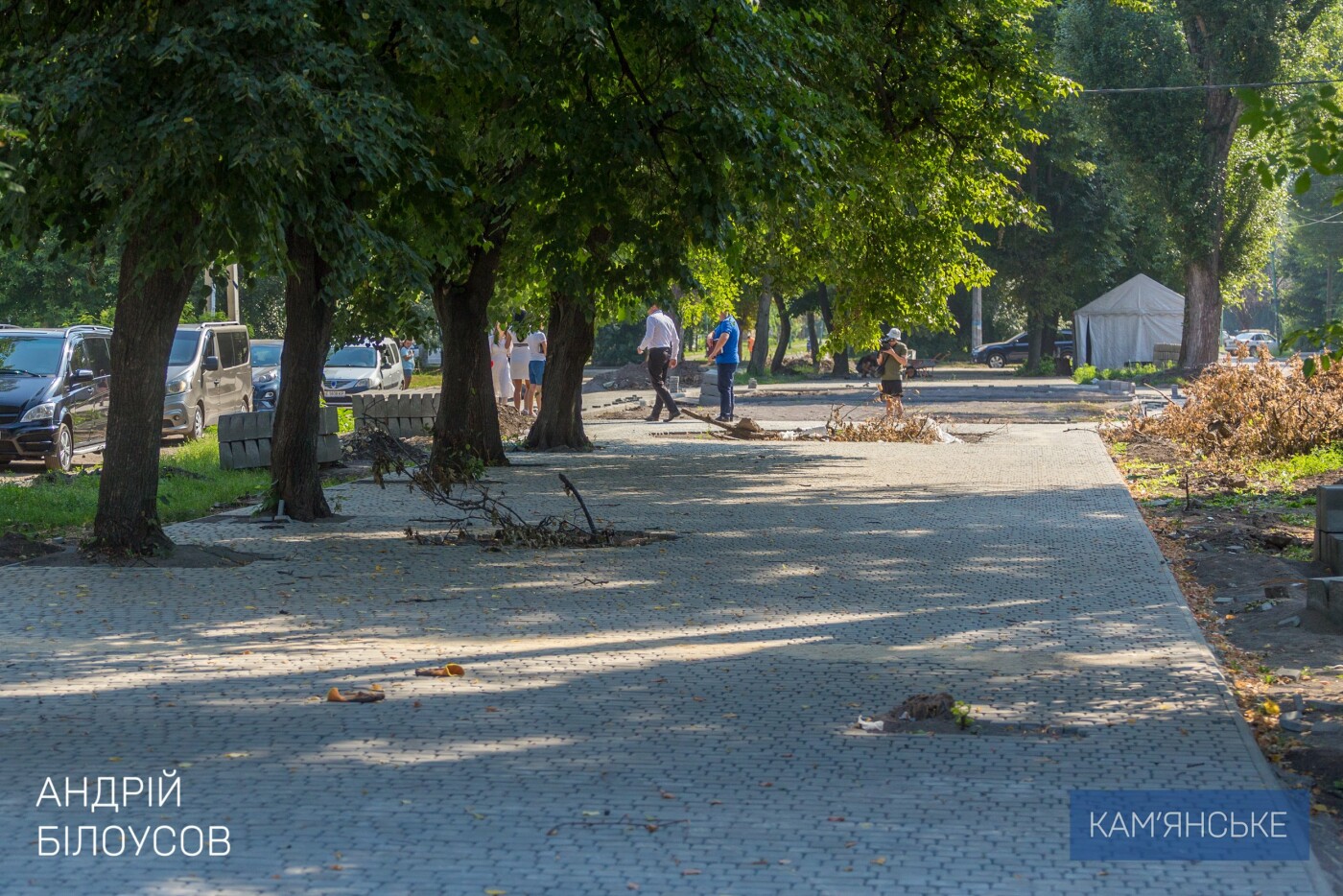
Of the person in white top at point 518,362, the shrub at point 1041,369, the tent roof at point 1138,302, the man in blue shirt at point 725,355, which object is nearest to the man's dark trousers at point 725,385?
the man in blue shirt at point 725,355

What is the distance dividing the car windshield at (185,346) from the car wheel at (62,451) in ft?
15.6

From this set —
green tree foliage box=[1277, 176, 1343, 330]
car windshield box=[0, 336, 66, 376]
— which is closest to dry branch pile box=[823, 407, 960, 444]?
car windshield box=[0, 336, 66, 376]

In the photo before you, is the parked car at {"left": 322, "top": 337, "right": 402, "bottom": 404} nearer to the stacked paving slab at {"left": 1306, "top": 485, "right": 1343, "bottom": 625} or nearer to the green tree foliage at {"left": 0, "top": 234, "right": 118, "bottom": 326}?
the green tree foliage at {"left": 0, "top": 234, "right": 118, "bottom": 326}

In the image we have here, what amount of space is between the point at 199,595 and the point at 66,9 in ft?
14.4

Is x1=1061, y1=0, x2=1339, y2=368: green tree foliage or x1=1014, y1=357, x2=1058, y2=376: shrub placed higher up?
x1=1061, y1=0, x2=1339, y2=368: green tree foliage

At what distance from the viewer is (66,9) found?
10492 mm

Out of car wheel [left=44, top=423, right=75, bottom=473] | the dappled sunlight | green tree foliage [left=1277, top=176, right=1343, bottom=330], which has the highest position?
green tree foliage [left=1277, top=176, right=1343, bottom=330]

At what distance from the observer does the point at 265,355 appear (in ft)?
101

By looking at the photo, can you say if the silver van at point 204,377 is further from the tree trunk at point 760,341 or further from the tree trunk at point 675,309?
the tree trunk at point 760,341

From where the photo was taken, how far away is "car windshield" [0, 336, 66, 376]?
1888cm

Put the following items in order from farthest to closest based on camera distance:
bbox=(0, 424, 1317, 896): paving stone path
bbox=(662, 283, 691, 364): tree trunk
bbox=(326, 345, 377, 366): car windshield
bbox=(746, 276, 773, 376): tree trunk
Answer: bbox=(746, 276, 773, 376): tree trunk
bbox=(326, 345, 377, 366): car windshield
bbox=(662, 283, 691, 364): tree trunk
bbox=(0, 424, 1317, 896): paving stone path

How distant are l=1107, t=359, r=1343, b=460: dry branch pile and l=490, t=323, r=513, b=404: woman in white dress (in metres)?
12.7

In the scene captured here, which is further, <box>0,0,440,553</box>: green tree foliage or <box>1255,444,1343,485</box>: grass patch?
<box>1255,444,1343,485</box>: grass patch

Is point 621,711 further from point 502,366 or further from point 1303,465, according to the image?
point 502,366
